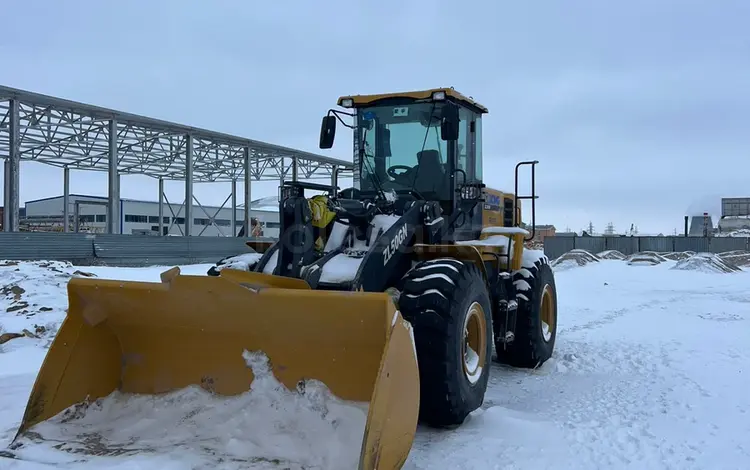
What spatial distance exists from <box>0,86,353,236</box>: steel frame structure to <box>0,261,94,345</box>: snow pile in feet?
23.2

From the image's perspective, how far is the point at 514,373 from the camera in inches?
287

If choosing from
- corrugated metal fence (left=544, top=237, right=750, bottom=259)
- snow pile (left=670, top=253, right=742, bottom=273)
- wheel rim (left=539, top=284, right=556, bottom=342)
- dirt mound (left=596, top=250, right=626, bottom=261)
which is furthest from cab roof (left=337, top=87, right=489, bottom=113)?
corrugated metal fence (left=544, top=237, right=750, bottom=259)

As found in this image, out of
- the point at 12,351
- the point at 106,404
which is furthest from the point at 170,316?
the point at 12,351

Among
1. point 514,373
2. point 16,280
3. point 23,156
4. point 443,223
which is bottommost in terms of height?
point 514,373

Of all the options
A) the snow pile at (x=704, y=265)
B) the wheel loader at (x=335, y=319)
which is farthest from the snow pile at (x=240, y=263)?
the snow pile at (x=704, y=265)

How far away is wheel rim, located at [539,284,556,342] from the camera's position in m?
8.20

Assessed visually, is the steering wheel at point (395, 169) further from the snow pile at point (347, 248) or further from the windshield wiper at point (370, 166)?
the snow pile at point (347, 248)

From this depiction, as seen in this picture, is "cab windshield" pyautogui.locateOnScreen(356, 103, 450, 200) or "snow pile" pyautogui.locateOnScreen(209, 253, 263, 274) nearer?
"snow pile" pyautogui.locateOnScreen(209, 253, 263, 274)

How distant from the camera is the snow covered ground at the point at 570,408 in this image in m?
4.27

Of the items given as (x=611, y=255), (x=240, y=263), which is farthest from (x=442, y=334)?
(x=611, y=255)

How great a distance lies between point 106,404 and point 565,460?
336 cm

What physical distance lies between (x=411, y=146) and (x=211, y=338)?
307cm

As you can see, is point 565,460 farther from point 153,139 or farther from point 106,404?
point 153,139

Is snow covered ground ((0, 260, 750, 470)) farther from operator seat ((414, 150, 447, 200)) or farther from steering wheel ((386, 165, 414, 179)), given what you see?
steering wheel ((386, 165, 414, 179))
